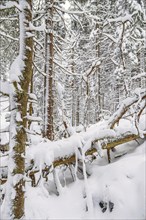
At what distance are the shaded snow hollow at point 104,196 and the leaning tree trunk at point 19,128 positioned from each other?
804 mm

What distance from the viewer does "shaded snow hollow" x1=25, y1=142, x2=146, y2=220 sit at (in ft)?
17.0

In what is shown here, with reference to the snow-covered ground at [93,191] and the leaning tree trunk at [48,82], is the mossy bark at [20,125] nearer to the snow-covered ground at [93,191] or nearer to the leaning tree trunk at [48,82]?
the snow-covered ground at [93,191]

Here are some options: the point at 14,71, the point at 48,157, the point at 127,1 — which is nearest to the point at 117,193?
the point at 48,157

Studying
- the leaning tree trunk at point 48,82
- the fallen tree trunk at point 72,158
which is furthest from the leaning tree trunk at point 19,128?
the leaning tree trunk at point 48,82

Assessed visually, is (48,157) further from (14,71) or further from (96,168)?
(14,71)

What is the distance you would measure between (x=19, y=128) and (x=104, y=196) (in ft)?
8.16

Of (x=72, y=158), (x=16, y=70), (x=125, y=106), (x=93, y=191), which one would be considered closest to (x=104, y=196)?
(x=93, y=191)

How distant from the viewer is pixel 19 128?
4508mm

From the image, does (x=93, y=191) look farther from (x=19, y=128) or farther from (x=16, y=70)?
(x=16, y=70)

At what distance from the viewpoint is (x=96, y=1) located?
1823cm

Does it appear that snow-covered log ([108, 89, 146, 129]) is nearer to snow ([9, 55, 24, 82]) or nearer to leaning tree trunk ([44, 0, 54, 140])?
snow ([9, 55, 24, 82])

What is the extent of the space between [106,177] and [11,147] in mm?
2515

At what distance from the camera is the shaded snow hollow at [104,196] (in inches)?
204

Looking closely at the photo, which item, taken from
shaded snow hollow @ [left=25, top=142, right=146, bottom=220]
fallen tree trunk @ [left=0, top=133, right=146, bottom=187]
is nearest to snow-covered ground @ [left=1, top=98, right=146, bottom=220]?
shaded snow hollow @ [left=25, top=142, right=146, bottom=220]
